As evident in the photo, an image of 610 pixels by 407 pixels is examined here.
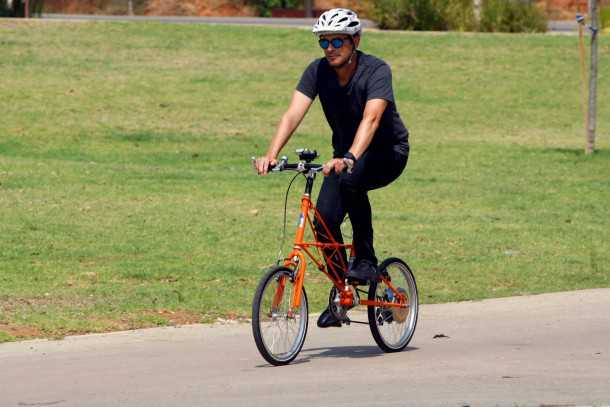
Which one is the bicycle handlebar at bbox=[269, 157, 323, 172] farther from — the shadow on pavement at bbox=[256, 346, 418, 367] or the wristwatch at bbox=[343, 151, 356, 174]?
the shadow on pavement at bbox=[256, 346, 418, 367]

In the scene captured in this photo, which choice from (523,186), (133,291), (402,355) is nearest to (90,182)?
(523,186)

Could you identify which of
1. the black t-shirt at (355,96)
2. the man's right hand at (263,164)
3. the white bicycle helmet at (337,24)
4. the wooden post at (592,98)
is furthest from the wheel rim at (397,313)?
the wooden post at (592,98)

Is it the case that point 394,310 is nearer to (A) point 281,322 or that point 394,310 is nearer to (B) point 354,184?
(B) point 354,184

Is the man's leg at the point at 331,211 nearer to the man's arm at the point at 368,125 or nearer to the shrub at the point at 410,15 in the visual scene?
the man's arm at the point at 368,125

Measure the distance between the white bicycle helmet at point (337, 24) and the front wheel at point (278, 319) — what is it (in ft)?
4.66

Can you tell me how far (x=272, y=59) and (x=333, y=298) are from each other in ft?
82.4

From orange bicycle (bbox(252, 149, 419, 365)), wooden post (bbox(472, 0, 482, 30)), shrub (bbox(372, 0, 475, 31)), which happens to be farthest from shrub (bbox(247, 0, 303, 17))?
orange bicycle (bbox(252, 149, 419, 365))

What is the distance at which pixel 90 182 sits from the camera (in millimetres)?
17938

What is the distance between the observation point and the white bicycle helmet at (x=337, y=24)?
8.29 metres

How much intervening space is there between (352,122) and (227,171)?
1164 centimetres

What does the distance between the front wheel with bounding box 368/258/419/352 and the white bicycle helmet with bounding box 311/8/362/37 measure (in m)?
1.52

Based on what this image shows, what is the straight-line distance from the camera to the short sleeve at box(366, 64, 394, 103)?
27.1 feet

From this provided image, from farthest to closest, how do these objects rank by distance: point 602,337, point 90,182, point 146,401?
point 90,182, point 602,337, point 146,401

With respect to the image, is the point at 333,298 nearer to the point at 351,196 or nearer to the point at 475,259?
the point at 351,196
